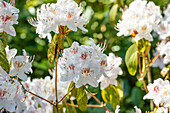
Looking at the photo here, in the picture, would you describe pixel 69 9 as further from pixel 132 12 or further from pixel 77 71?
pixel 132 12

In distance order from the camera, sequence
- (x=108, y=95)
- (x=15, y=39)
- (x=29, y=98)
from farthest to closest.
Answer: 1. (x=15, y=39)
2. (x=29, y=98)
3. (x=108, y=95)

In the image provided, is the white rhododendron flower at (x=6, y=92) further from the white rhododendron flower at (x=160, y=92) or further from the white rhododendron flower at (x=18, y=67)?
the white rhododendron flower at (x=160, y=92)

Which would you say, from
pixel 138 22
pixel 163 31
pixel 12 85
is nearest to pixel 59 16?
pixel 12 85

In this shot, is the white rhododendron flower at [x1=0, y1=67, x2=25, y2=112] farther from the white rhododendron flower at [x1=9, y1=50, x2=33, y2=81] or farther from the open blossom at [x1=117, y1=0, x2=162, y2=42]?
the open blossom at [x1=117, y1=0, x2=162, y2=42]

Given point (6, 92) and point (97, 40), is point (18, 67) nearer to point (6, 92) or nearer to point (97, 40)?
point (6, 92)

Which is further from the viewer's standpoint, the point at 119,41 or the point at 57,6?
the point at 119,41

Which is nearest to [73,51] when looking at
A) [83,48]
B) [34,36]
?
[83,48]
